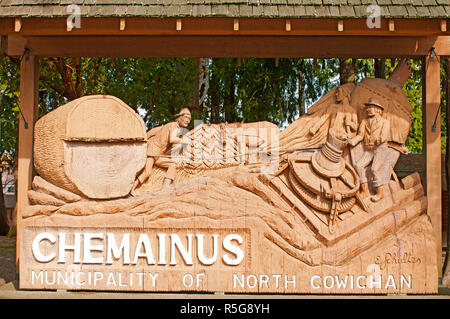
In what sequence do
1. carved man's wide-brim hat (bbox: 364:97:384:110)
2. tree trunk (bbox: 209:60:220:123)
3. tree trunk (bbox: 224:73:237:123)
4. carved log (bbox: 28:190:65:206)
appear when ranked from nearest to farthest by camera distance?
carved log (bbox: 28:190:65:206) → carved man's wide-brim hat (bbox: 364:97:384:110) → tree trunk (bbox: 224:73:237:123) → tree trunk (bbox: 209:60:220:123)

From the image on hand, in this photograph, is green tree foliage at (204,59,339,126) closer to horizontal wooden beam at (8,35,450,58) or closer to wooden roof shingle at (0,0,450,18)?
horizontal wooden beam at (8,35,450,58)

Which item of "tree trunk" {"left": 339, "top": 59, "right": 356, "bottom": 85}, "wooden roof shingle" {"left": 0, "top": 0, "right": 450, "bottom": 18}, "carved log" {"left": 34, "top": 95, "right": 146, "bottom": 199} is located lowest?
"carved log" {"left": 34, "top": 95, "right": 146, "bottom": 199}

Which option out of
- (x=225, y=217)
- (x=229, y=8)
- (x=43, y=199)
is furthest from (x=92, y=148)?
(x=229, y=8)

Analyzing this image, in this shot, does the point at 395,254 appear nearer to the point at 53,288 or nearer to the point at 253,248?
the point at 253,248

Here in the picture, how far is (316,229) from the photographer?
721cm

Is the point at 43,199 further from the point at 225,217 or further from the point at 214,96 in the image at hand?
the point at 214,96

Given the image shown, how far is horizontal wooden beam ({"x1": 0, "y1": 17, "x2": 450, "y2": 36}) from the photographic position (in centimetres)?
721

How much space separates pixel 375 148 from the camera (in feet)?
24.4

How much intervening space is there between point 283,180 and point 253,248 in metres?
1.05

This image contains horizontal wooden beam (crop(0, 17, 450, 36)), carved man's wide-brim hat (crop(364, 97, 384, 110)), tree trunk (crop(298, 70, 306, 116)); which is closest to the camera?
horizontal wooden beam (crop(0, 17, 450, 36))

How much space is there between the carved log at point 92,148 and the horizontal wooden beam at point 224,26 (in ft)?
3.36
